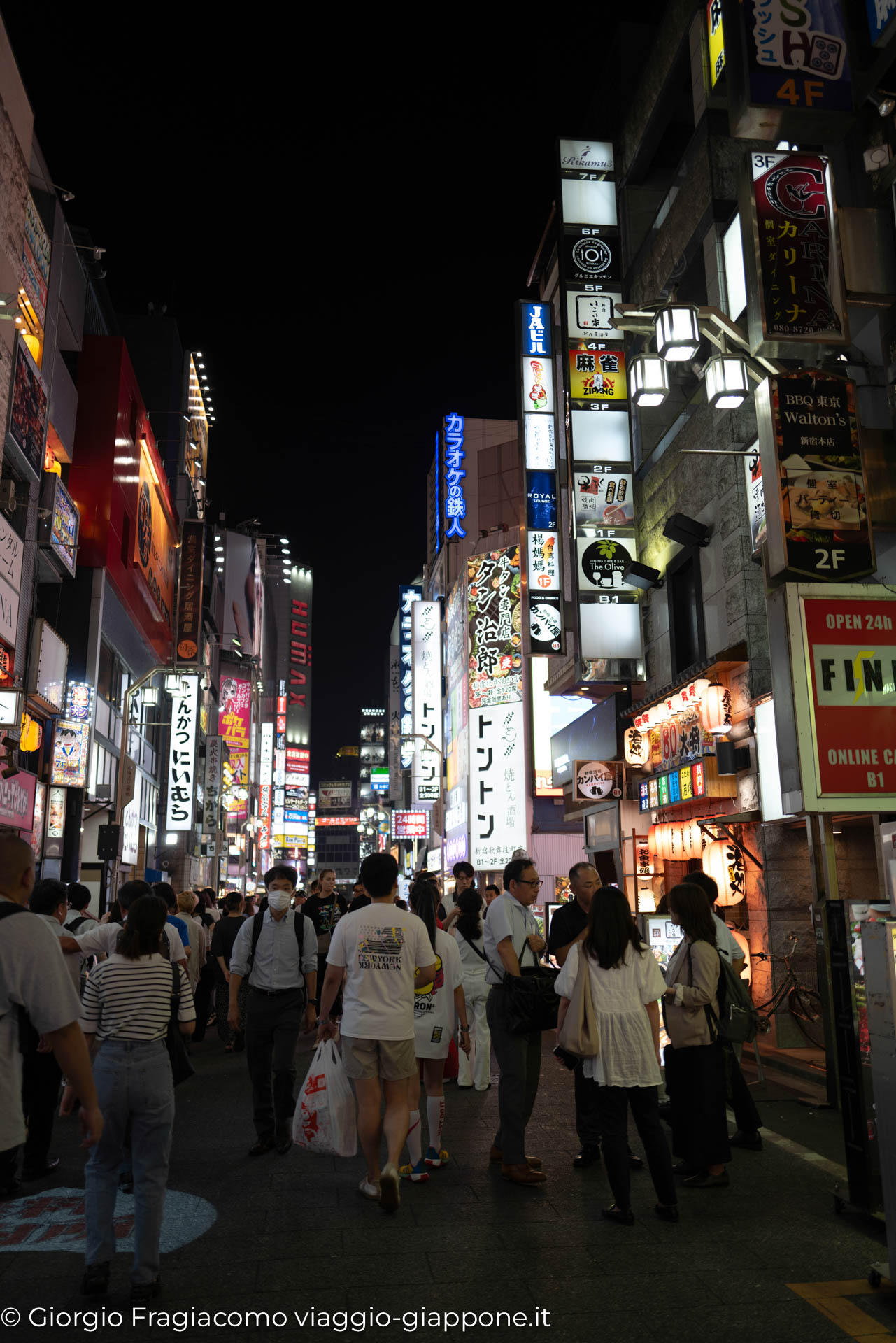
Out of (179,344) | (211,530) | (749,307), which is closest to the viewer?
(749,307)

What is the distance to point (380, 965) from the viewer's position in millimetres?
5945

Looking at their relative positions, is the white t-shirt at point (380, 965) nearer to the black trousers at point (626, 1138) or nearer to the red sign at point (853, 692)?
the black trousers at point (626, 1138)

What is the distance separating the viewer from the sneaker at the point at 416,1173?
6.34m

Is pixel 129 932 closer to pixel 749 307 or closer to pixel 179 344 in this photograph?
pixel 749 307

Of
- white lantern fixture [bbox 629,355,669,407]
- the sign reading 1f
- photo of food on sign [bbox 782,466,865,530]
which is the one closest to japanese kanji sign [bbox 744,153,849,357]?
photo of food on sign [bbox 782,466,865,530]

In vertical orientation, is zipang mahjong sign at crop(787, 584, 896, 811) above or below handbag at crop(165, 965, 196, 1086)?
above

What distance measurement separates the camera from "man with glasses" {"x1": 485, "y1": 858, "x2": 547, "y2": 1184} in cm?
627

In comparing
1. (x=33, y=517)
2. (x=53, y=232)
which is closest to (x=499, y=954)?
(x=33, y=517)

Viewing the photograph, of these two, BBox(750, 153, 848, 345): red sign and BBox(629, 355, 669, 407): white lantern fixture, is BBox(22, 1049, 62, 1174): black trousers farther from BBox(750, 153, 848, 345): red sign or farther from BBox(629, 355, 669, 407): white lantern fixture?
BBox(629, 355, 669, 407): white lantern fixture

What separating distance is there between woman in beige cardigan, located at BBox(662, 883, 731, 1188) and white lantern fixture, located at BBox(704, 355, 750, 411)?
718 centimetres

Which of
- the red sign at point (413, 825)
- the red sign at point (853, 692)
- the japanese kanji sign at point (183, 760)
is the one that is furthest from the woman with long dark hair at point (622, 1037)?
the red sign at point (413, 825)

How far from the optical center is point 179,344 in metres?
41.7

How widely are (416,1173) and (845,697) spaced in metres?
4.15

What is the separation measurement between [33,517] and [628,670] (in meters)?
13.2
